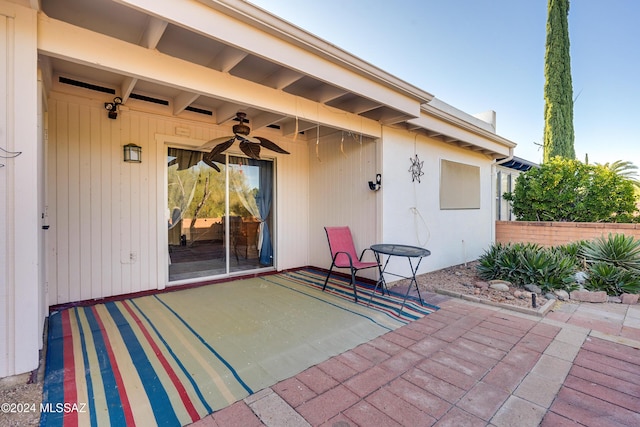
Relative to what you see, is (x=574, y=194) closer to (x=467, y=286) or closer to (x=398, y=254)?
(x=467, y=286)

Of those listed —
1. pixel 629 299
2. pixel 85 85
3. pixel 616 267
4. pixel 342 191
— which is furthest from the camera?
pixel 342 191

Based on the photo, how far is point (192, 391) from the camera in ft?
6.22

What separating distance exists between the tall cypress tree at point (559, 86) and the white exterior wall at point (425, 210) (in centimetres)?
634

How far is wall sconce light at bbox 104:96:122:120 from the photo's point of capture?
3553mm

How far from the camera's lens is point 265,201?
208 inches

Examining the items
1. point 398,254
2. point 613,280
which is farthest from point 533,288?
point 398,254

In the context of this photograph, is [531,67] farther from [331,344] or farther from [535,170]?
[331,344]

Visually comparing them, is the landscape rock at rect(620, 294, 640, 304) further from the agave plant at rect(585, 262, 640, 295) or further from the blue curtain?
the blue curtain

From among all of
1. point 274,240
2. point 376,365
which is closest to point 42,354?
point 376,365

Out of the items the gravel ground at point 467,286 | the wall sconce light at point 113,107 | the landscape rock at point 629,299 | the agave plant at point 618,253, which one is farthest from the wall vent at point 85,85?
the agave plant at point 618,253

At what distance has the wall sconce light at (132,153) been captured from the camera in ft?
12.4

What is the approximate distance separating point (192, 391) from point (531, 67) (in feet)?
47.9

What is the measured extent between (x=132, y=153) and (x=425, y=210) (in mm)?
4781

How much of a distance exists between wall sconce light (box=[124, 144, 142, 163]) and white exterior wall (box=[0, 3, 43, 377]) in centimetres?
183
